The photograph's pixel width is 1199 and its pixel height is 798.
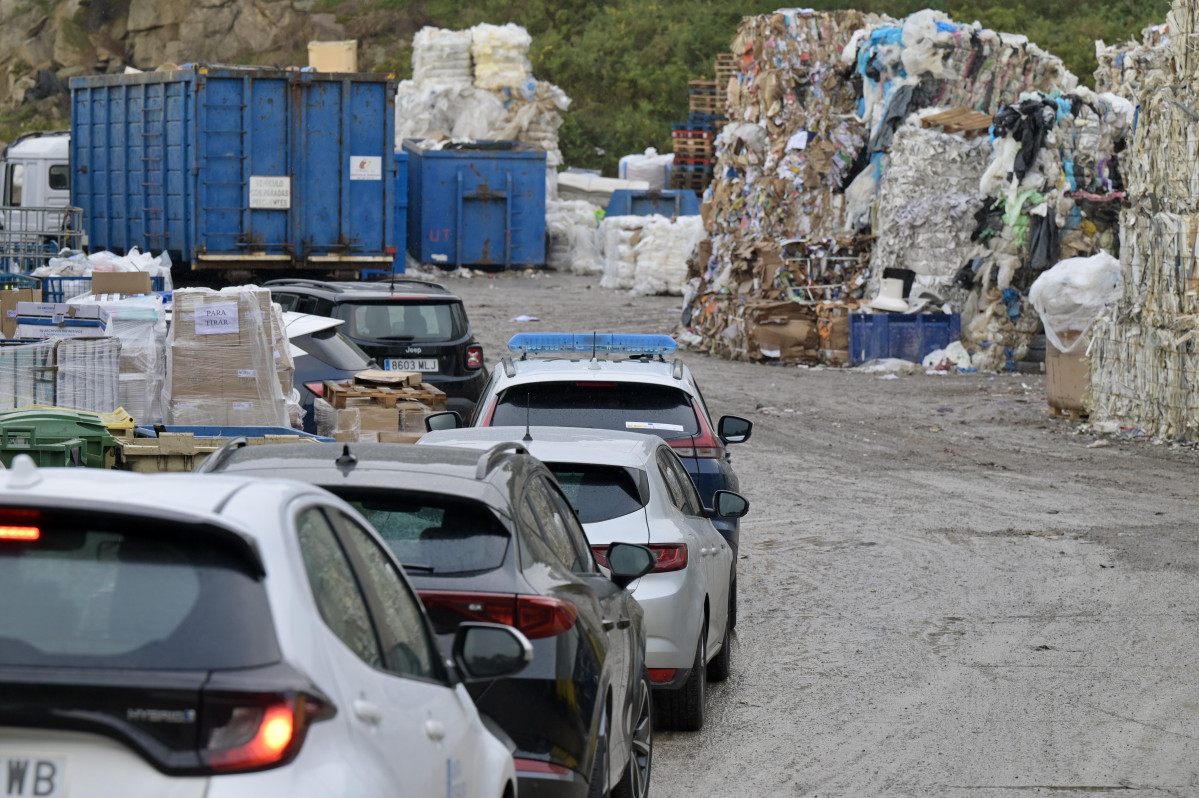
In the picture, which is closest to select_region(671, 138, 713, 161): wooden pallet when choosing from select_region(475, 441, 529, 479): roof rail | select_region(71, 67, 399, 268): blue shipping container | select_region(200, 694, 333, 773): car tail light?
select_region(71, 67, 399, 268): blue shipping container

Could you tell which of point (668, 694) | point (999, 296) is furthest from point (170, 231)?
point (668, 694)

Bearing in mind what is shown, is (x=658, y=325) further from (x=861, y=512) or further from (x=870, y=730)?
(x=870, y=730)

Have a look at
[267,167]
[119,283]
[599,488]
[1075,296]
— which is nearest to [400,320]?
[119,283]

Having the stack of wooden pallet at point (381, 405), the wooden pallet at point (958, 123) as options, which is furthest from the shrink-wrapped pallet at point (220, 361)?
the wooden pallet at point (958, 123)

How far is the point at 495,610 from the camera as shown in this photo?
4348 mm

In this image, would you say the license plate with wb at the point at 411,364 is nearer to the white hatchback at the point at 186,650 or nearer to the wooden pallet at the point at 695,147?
the white hatchback at the point at 186,650

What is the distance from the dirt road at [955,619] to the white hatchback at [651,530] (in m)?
0.33

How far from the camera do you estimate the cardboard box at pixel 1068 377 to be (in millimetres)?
19453

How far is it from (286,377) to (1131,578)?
636 centimetres

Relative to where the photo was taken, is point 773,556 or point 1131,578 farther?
point 773,556

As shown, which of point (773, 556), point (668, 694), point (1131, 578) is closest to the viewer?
point (668, 694)

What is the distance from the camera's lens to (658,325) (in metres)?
31.2

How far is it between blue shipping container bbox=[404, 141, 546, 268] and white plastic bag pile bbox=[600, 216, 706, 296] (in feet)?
9.84

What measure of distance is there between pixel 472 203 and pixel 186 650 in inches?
1509
